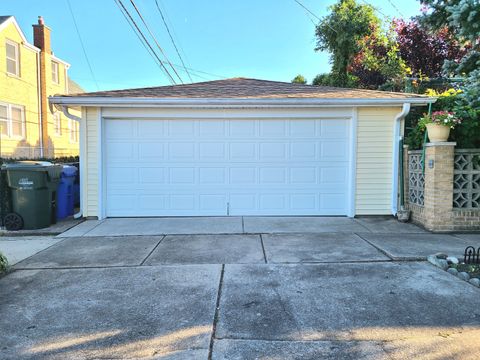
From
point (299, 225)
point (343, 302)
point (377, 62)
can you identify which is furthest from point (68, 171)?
point (377, 62)

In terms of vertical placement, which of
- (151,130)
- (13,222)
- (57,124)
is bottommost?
(13,222)

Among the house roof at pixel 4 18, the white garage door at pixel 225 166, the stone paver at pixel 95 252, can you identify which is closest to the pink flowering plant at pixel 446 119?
the white garage door at pixel 225 166

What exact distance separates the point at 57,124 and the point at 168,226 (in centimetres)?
1500

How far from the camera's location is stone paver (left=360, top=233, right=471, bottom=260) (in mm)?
5020

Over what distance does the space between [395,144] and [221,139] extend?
3.75 m

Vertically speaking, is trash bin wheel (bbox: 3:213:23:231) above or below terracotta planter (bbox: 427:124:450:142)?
below

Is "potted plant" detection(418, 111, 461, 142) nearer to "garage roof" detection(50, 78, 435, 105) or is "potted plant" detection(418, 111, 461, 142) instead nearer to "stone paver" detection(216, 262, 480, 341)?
"garage roof" detection(50, 78, 435, 105)

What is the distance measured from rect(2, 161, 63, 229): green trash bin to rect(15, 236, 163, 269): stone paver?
1.17m

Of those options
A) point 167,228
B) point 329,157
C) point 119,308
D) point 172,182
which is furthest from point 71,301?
point 329,157

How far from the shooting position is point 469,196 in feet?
21.2

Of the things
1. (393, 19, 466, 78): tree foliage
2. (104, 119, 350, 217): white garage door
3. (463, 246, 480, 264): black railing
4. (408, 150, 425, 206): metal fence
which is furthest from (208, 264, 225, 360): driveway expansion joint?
(393, 19, 466, 78): tree foliage

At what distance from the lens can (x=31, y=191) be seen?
668 centimetres

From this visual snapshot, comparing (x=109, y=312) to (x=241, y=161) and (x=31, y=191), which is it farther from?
(x=241, y=161)

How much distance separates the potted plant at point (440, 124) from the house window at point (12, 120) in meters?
15.7
